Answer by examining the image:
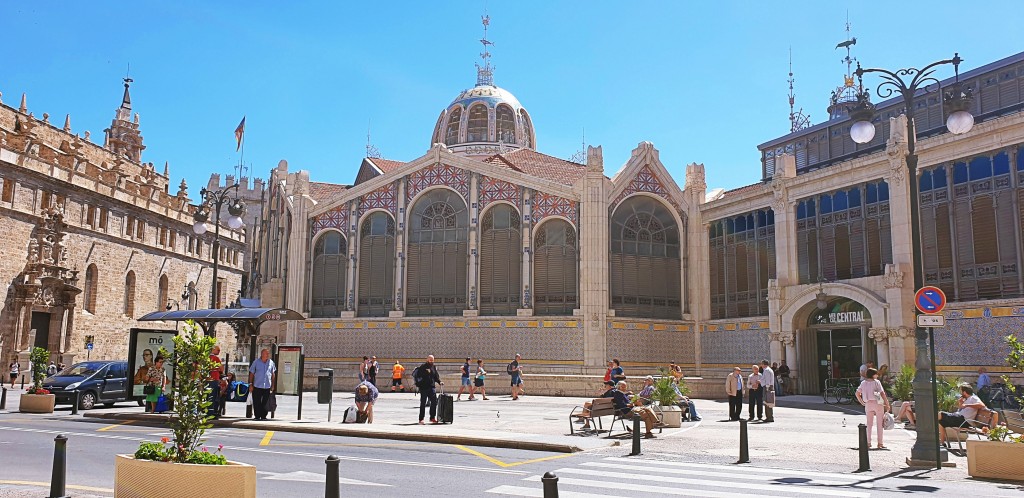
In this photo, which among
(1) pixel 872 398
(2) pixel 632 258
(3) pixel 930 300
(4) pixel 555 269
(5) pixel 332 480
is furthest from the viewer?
(2) pixel 632 258

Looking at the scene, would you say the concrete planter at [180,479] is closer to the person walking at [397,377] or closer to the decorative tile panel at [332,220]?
the person walking at [397,377]

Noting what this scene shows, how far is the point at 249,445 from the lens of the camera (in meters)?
16.0

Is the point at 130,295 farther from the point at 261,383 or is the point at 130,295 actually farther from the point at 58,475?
the point at 58,475

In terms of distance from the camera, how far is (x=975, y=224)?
90.8 feet

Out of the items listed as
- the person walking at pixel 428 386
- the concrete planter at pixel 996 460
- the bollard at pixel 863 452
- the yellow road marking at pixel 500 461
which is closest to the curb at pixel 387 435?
the yellow road marking at pixel 500 461

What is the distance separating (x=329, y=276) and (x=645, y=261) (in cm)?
1651

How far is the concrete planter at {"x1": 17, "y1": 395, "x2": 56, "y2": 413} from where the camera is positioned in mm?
24328

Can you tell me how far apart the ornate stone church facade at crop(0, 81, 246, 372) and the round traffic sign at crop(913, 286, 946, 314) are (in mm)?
46607

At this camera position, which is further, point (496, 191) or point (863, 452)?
point (496, 191)

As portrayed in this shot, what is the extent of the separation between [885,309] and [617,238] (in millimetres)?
12843

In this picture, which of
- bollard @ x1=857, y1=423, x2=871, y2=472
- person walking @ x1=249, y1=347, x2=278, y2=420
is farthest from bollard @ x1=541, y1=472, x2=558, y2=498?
person walking @ x1=249, y1=347, x2=278, y2=420

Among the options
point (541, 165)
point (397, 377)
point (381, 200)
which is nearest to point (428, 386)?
point (397, 377)

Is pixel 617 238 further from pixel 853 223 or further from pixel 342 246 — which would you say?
pixel 342 246

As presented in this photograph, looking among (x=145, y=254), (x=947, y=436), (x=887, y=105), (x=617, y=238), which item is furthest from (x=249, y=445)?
(x=145, y=254)
